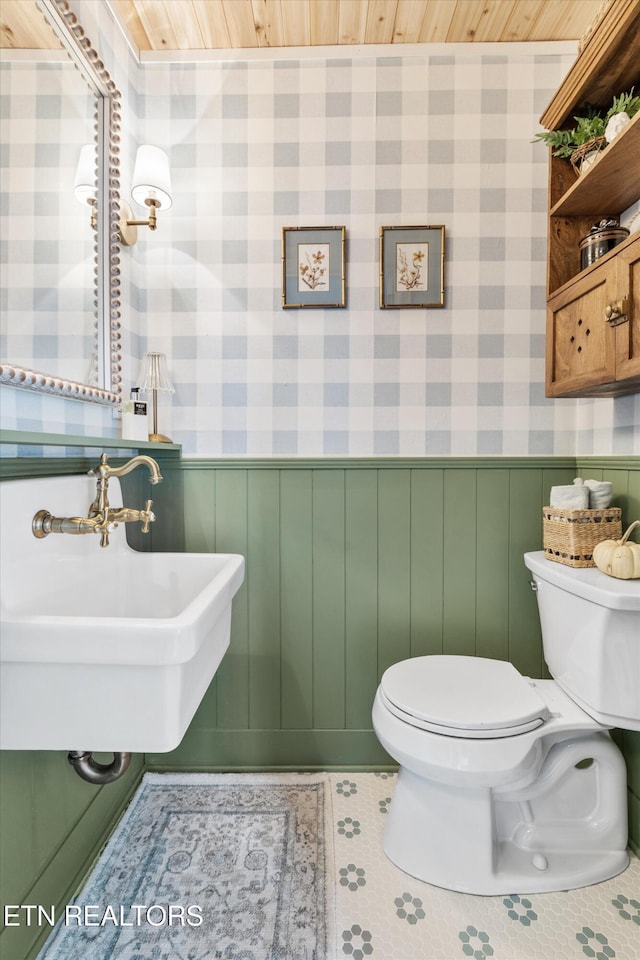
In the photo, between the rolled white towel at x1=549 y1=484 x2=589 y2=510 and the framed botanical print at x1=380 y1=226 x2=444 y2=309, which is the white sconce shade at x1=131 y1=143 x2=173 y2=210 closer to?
the framed botanical print at x1=380 y1=226 x2=444 y2=309

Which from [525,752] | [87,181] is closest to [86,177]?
[87,181]

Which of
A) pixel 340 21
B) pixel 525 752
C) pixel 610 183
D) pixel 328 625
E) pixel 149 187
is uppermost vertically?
pixel 340 21

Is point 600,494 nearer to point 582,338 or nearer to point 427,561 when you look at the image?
point 582,338

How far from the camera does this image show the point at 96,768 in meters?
1.05

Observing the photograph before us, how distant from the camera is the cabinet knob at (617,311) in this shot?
1.11 metres

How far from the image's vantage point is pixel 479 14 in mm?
1482

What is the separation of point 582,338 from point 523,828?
4.35 feet

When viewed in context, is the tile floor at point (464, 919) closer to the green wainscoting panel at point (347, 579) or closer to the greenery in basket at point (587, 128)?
the green wainscoting panel at point (347, 579)

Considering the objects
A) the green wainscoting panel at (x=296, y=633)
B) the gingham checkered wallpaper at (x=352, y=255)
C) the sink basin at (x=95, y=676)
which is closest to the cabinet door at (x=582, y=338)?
the gingham checkered wallpaper at (x=352, y=255)

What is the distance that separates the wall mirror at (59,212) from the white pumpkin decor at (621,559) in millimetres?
1382

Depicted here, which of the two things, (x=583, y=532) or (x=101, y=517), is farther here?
(x=583, y=532)

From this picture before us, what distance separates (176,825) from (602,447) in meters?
1.70

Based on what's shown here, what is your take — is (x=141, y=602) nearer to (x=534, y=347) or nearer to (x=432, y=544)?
(x=432, y=544)

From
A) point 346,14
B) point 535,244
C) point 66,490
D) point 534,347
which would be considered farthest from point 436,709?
point 346,14
